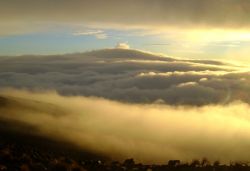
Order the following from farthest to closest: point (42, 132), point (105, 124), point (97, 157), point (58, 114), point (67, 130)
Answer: point (105, 124) → point (58, 114) → point (67, 130) → point (42, 132) → point (97, 157)

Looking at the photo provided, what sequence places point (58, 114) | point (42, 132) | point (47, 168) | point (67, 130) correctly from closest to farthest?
point (47, 168)
point (42, 132)
point (67, 130)
point (58, 114)

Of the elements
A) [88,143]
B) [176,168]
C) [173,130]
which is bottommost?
[173,130]

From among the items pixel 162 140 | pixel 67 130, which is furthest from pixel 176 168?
pixel 162 140

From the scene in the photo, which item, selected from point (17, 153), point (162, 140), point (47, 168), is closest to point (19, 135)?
point (17, 153)

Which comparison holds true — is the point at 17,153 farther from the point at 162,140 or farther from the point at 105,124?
the point at 105,124

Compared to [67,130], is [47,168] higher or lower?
higher

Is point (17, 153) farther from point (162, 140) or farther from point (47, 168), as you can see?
point (162, 140)

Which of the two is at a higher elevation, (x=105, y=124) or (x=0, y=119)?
(x=0, y=119)

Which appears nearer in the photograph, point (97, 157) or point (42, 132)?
point (97, 157)

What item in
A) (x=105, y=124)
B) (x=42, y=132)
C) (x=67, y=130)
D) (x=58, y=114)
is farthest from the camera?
(x=105, y=124)
